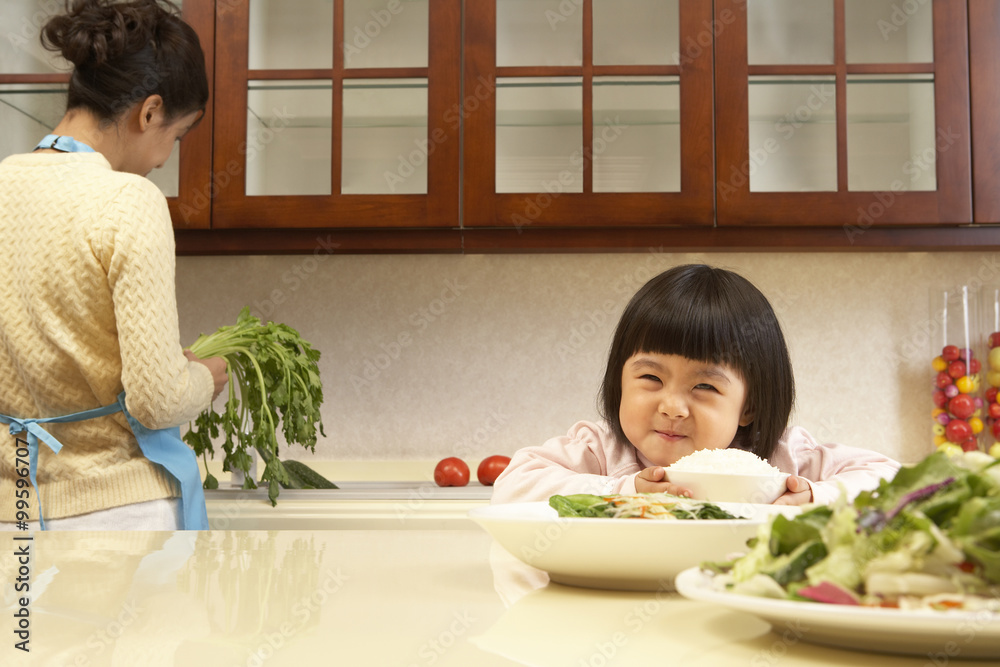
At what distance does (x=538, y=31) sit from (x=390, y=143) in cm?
40

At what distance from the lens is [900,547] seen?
13.2 inches

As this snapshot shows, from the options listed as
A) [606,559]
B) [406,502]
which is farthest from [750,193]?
[606,559]

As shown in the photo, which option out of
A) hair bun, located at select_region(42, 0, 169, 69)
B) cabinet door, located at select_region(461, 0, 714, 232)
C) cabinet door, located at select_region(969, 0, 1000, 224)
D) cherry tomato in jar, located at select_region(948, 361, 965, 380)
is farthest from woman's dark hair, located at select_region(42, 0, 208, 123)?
cherry tomato in jar, located at select_region(948, 361, 965, 380)

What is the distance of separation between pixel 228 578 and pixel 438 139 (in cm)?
140

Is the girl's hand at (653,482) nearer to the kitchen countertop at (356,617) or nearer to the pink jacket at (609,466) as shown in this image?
the pink jacket at (609,466)

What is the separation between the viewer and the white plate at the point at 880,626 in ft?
1.01

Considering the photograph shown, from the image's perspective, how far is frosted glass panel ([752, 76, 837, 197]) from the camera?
71.9 inches

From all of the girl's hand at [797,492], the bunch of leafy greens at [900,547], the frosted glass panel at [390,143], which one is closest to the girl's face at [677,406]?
the girl's hand at [797,492]

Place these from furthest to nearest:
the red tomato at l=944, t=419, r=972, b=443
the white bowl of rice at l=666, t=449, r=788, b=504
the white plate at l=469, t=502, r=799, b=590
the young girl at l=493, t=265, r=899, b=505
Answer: the red tomato at l=944, t=419, r=972, b=443 → the young girl at l=493, t=265, r=899, b=505 → the white bowl of rice at l=666, t=449, r=788, b=504 → the white plate at l=469, t=502, r=799, b=590

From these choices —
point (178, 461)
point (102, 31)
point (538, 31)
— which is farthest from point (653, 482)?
point (538, 31)

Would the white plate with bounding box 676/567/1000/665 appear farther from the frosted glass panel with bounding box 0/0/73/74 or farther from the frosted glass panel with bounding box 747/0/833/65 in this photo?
the frosted glass panel with bounding box 0/0/73/74

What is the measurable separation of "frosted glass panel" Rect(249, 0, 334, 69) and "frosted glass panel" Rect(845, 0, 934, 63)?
1.13 metres

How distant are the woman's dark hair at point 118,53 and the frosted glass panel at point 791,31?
46.0 inches

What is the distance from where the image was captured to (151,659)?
1.17 ft
